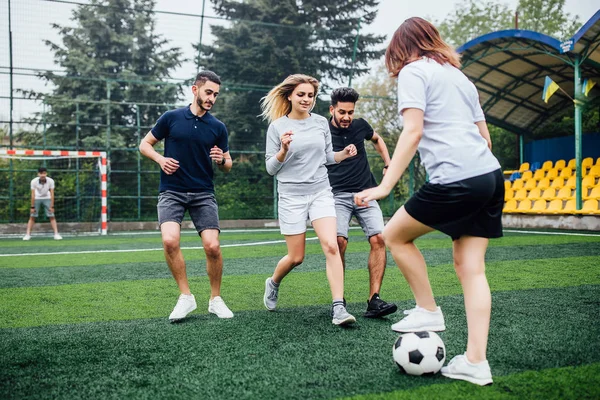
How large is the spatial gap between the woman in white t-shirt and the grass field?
0.45m

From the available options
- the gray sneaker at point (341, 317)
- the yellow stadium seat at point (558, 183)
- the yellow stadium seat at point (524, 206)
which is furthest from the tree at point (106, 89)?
the gray sneaker at point (341, 317)

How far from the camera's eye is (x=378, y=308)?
185 inches

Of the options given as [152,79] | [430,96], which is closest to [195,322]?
[430,96]

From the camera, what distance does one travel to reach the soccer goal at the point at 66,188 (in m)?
17.0

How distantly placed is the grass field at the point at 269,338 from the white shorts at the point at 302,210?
0.78m

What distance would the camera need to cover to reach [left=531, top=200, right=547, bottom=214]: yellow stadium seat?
53.9 ft

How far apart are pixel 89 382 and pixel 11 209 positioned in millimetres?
15817

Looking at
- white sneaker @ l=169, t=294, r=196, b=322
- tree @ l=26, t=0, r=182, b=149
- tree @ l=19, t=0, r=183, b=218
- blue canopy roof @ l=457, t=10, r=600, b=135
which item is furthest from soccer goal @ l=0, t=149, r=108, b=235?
white sneaker @ l=169, t=294, r=196, b=322

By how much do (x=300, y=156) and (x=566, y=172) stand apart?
15948mm

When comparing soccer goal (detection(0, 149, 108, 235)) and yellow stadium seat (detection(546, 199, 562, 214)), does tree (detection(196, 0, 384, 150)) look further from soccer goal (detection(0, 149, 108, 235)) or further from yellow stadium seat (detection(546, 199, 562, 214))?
yellow stadium seat (detection(546, 199, 562, 214))

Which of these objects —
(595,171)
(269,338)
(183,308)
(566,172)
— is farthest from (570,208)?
(269,338)

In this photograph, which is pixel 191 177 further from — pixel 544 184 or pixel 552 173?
pixel 552 173

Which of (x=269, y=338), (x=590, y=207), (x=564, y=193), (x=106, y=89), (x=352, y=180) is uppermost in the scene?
(x=106, y=89)

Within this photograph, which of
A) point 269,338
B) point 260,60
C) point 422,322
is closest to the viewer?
point 422,322
